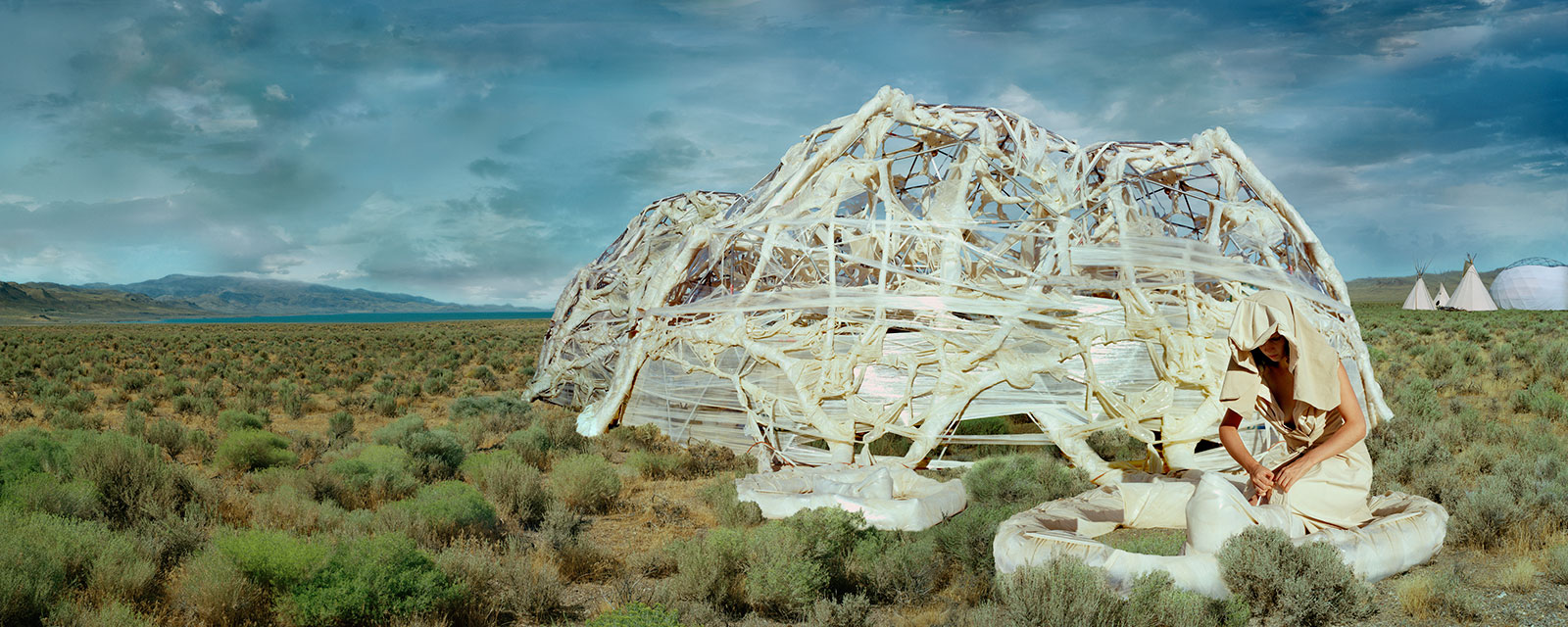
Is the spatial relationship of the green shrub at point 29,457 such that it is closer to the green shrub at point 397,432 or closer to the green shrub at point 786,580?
the green shrub at point 397,432

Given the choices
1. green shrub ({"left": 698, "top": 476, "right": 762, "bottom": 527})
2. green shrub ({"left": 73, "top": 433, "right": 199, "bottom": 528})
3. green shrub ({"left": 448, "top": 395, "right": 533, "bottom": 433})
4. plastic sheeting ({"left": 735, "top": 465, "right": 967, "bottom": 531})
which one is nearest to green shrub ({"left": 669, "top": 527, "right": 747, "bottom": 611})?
plastic sheeting ({"left": 735, "top": 465, "right": 967, "bottom": 531})

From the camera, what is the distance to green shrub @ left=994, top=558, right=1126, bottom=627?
12.6ft

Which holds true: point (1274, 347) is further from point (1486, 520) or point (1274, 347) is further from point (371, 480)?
point (371, 480)

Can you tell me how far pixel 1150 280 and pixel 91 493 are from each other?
8620 mm

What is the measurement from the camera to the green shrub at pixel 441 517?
581 centimetres

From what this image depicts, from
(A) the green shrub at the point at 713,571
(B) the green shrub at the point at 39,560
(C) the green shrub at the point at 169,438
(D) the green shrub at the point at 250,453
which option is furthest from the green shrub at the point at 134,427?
(A) the green shrub at the point at 713,571

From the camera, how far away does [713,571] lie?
16.1ft

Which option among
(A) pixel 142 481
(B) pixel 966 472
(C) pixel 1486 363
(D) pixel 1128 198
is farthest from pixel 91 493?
(C) pixel 1486 363

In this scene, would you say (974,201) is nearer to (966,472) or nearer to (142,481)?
(966,472)

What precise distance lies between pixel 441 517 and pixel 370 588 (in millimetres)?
1617

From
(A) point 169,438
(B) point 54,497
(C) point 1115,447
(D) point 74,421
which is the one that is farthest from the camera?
(D) point 74,421

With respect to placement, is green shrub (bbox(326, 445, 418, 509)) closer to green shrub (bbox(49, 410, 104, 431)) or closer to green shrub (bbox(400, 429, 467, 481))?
green shrub (bbox(400, 429, 467, 481))

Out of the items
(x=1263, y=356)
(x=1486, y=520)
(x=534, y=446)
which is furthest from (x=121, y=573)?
(x=1486, y=520)

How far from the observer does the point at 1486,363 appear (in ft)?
58.0
